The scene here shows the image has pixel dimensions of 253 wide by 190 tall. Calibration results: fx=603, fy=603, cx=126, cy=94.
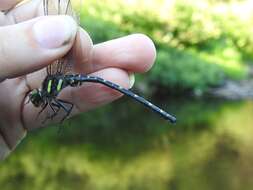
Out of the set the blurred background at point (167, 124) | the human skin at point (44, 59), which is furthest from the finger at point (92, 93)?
the blurred background at point (167, 124)

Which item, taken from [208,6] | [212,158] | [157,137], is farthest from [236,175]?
[208,6]

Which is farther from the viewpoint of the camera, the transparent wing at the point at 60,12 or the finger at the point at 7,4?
the finger at the point at 7,4

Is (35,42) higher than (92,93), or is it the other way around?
(35,42)

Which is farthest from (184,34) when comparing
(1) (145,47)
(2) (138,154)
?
(1) (145,47)

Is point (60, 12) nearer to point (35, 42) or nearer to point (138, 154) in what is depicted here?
point (35, 42)

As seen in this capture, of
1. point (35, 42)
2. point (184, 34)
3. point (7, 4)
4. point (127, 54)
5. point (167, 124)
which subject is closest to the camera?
point (35, 42)

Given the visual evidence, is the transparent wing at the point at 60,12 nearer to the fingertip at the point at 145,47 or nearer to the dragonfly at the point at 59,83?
the dragonfly at the point at 59,83
